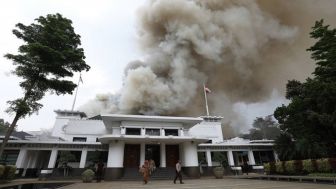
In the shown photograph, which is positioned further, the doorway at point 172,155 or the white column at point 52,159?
the white column at point 52,159

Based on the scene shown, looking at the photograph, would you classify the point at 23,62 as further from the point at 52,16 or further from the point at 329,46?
the point at 329,46

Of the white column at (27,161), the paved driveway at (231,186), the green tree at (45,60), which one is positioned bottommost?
the paved driveway at (231,186)

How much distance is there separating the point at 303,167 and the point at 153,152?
13.6 metres

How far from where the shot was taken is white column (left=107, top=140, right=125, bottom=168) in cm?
1880

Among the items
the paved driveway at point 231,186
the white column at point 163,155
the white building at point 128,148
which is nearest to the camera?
the paved driveway at point 231,186

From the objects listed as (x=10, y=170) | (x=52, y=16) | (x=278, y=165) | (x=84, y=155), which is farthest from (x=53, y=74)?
(x=278, y=165)

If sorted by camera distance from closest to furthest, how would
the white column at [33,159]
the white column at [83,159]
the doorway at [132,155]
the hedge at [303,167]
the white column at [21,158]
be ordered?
the hedge at [303,167], the doorway at [132,155], the white column at [21,158], the white column at [83,159], the white column at [33,159]

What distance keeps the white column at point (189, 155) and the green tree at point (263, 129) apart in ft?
152

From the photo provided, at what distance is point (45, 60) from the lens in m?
16.6

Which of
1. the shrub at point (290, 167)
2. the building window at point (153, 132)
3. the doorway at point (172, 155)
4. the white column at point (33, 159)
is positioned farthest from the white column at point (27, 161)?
the shrub at point (290, 167)

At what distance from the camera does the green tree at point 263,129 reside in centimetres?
6212

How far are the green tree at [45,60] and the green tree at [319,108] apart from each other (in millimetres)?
18734

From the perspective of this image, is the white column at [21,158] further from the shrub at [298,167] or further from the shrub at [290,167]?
the shrub at [298,167]

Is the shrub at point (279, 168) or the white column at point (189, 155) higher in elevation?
the white column at point (189, 155)
